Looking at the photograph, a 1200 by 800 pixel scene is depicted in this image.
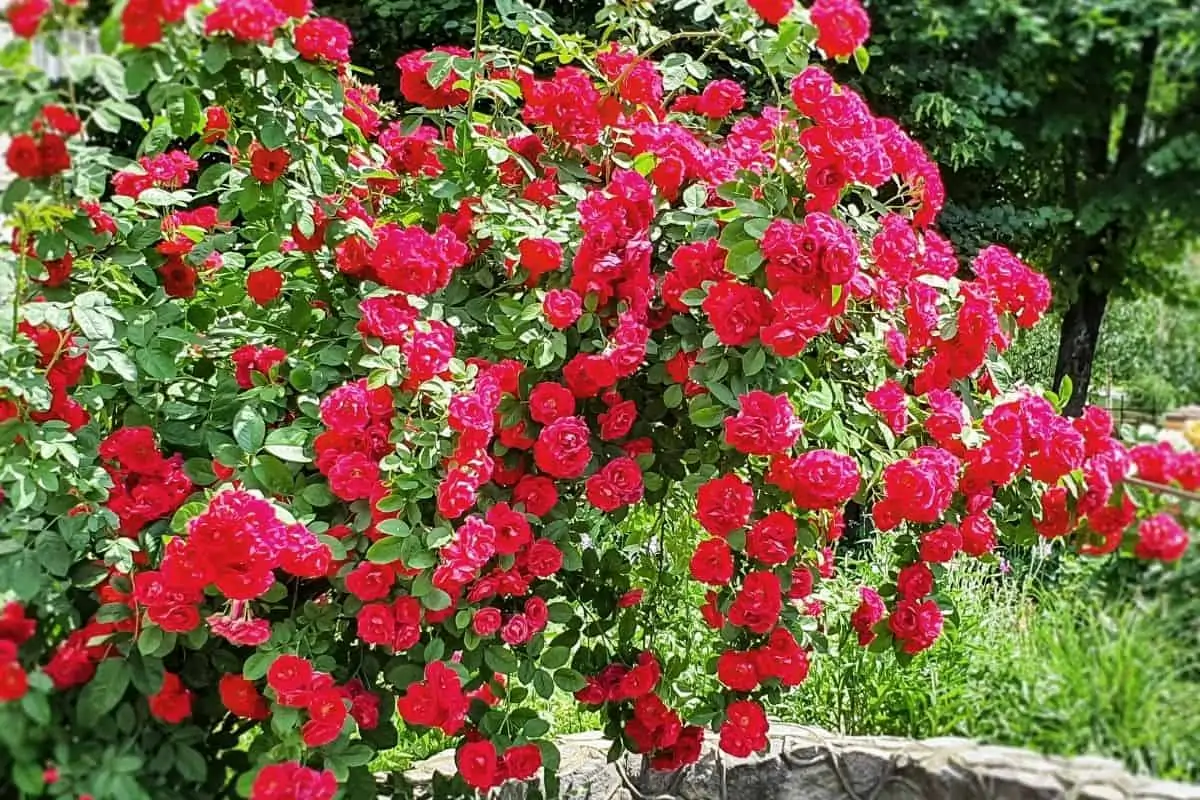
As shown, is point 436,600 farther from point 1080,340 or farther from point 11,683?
point 1080,340

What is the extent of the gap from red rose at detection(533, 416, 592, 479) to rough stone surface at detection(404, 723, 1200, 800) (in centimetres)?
69

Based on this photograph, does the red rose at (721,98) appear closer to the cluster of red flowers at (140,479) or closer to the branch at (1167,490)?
the branch at (1167,490)

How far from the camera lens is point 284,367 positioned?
1.92 metres

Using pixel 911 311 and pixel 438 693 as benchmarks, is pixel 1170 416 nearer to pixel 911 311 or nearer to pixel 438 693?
Result: pixel 911 311

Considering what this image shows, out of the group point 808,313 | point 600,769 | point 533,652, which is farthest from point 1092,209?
point 600,769

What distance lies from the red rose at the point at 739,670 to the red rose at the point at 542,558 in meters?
0.33

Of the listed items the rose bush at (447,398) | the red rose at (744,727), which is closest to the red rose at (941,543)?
the rose bush at (447,398)

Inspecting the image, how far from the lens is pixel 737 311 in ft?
5.33

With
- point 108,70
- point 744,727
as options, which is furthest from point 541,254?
point 744,727

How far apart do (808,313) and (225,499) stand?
822mm

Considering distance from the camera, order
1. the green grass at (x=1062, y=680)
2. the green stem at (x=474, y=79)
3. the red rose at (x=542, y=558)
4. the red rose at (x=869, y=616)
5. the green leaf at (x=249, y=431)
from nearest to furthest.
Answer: the green grass at (x=1062, y=680), the green leaf at (x=249, y=431), the red rose at (x=542, y=558), the green stem at (x=474, y=79), the red rose at (x=869, y=616)

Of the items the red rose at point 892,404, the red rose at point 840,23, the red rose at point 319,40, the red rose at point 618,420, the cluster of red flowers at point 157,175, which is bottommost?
the red rose at point 618,420

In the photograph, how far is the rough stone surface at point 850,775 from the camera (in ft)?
4.52

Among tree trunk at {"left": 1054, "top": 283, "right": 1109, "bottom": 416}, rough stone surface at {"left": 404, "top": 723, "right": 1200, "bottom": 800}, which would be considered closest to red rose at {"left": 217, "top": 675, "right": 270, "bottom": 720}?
rough stone surface at {"left": 404, "top": 723, "right": 1200, "bottom": 800}
